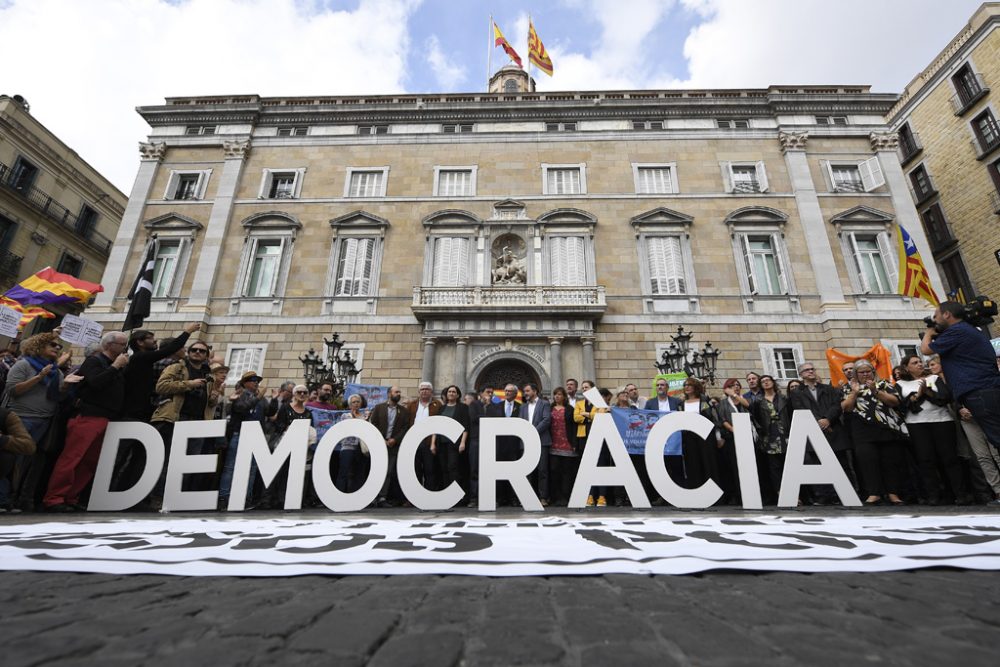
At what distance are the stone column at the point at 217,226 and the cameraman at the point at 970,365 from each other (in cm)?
1715

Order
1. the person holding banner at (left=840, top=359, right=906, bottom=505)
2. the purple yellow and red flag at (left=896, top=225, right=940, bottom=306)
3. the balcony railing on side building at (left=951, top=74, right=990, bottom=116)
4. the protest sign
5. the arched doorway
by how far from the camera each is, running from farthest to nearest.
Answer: the balcony railing on side building at (left=951, top=74, right=990, bottom=116)
the arched doorway
the purple yellow and red flag at (left=896, top=225, right=940, bottom=306)
the protest sign
the person holding banner at (left=840, top=359, right=906, bottom=505)

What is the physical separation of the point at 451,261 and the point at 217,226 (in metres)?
8.40

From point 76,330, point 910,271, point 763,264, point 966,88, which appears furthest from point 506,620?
point 966,88

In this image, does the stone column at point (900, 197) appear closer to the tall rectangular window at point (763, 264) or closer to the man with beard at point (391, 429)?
the tall rectangular window at point (763, 264)

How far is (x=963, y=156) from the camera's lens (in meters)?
19.1

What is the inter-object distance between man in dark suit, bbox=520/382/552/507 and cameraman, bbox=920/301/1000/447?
4.23 metres

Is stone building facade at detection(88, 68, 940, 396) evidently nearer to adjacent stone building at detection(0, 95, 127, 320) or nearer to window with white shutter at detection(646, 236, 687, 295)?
window with white shutter at detection(646, 236, 687, 295)

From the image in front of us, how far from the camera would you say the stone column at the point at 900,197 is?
14.8m

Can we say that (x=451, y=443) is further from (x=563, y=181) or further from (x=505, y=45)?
(x=505, y=45)

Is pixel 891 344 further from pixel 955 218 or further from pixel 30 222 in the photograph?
pixel 30 222

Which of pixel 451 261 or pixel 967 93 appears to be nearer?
pixel 451 261

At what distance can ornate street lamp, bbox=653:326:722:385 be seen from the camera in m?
10.7

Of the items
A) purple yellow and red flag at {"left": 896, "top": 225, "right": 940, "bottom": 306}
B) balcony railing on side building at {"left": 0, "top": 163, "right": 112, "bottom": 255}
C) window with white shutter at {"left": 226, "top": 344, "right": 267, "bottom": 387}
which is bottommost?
window with white shutter at {"left": 226, "top": 344, "right": 267, "bottom": 387}

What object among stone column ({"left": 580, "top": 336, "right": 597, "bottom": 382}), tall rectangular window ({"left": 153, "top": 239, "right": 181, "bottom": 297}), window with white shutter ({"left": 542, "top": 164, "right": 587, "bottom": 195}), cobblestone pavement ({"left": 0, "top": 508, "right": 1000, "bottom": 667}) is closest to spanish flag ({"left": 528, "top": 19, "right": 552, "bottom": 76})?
window with white shutter ({"left": 542, "top": 164, "right": 587, "bottom": 195})
